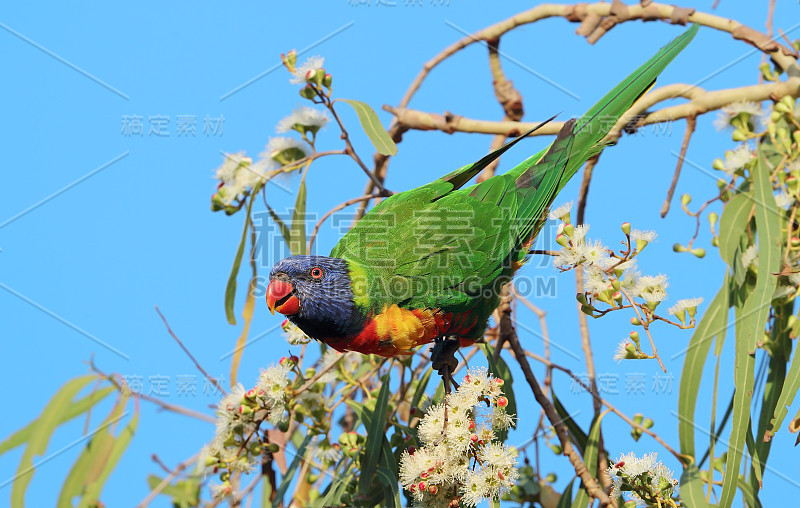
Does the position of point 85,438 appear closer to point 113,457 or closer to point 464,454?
point 113,457

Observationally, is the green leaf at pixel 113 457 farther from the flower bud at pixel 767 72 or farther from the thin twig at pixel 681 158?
the flower bud at pixel 767 72

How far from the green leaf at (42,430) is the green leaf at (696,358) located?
2439mm

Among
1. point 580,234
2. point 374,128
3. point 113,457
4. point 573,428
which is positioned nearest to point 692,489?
point 573,428

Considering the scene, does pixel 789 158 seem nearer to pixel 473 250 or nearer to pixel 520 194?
pixel 520 194

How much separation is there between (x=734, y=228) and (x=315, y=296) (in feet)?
4.84

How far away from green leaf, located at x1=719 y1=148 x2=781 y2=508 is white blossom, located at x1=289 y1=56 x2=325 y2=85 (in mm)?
1587

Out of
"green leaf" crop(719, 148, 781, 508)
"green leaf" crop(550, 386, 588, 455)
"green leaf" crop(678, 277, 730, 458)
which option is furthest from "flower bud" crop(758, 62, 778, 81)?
"green leaf" crop(550, 386, 588, 455)

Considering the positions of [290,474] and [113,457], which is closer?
[290,474]

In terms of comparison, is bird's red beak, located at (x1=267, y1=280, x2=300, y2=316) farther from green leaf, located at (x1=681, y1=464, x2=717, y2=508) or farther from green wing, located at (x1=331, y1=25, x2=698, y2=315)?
green leaf, located at (x1=681, y1=464, x2=717, y2=508)

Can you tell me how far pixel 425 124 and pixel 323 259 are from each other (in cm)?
106

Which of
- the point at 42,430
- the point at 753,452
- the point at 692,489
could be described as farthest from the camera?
the point at 42,430

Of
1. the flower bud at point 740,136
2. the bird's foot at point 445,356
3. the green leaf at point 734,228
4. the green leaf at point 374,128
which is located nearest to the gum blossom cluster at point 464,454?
the bird's foot at point 445,356

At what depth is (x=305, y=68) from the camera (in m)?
2.37

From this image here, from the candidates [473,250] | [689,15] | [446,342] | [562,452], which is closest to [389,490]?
[446,342]
